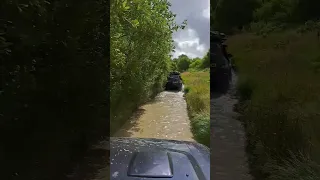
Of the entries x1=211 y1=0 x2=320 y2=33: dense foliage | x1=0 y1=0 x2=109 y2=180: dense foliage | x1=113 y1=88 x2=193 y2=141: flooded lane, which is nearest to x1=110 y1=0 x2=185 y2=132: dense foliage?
x1=113 y1=88 x2=193 y2=141: flooded lane

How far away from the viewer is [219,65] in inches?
188

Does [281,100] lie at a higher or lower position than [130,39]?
lower

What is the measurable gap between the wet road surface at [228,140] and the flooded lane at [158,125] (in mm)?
2059

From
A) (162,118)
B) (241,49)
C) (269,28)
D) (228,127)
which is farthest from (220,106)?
(162,118)

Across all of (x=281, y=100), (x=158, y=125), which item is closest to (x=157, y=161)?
(x=281, y=100)

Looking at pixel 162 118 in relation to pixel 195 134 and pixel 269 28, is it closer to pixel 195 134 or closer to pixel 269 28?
pixel 195 134

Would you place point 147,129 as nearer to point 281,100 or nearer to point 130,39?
point 130,39

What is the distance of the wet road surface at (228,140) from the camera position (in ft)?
13.6

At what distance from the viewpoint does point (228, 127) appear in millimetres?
4949

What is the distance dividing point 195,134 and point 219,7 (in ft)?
13.1

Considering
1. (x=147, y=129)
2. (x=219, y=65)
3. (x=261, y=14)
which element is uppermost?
(x=261, y=14)

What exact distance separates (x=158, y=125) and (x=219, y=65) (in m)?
4.75

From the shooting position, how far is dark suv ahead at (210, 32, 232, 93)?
4.23 m

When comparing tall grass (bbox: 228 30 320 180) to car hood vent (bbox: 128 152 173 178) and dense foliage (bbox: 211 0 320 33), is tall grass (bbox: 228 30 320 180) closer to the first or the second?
dense foliage (bbox: 211 0 320 33)
